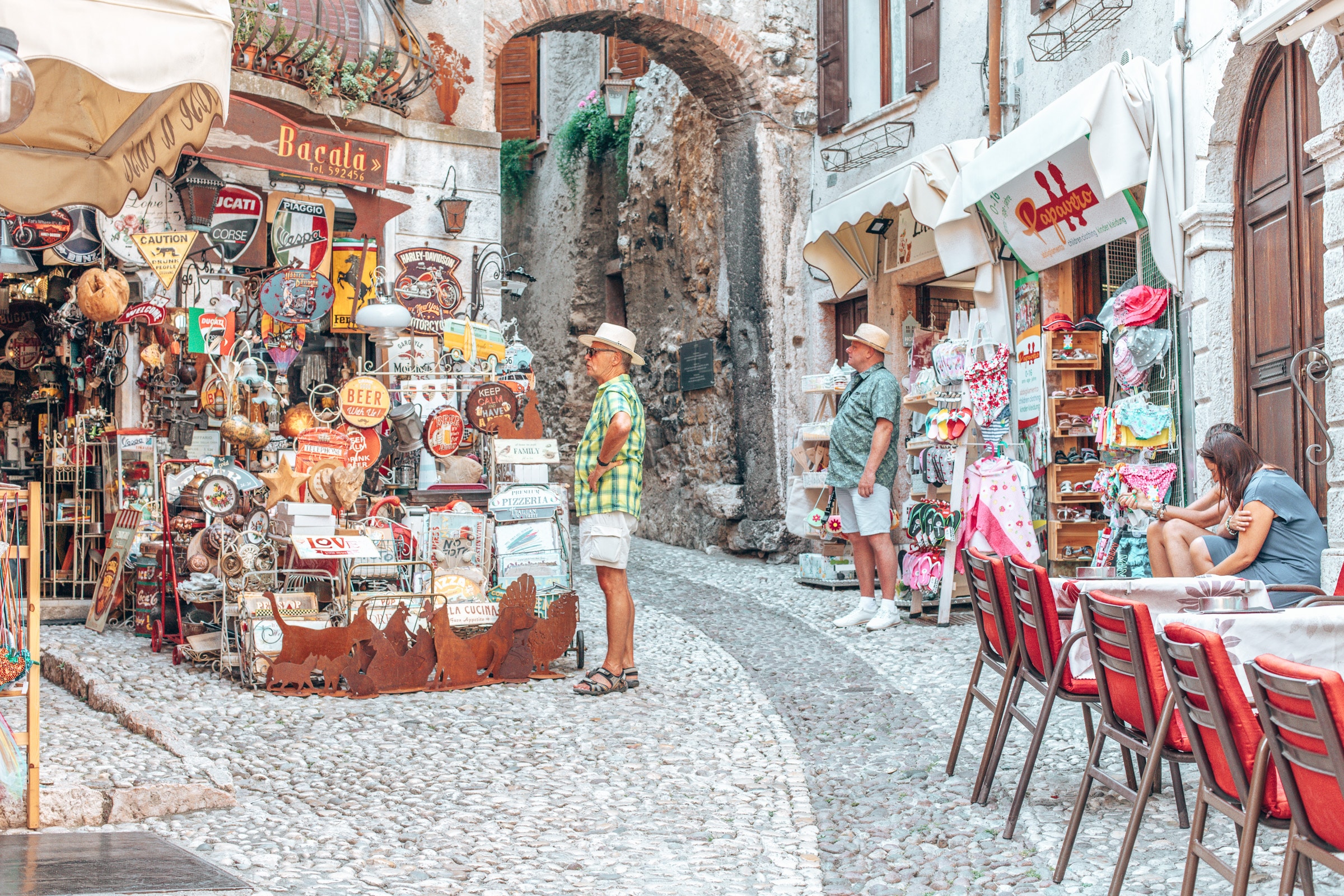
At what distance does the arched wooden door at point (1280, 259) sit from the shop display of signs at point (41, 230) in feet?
23.2

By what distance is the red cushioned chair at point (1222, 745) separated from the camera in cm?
234

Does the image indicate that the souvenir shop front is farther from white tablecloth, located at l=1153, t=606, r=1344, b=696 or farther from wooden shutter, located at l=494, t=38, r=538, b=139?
wooden shutter, located at l=494, t=38, r=538, b=139

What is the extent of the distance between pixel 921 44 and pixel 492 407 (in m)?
5.44

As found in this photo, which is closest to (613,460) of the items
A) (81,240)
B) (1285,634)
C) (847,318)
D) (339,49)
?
(1285,634)

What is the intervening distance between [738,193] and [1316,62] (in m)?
7.05

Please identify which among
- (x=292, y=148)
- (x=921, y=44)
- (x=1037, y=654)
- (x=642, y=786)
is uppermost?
(x=921, y=44)

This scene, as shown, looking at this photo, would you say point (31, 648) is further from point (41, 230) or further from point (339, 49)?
point (339, 49)

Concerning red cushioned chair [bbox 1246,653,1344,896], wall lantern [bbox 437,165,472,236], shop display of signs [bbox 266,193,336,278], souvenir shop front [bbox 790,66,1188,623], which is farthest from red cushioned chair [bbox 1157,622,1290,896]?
wall lantern [bbox 437,165,472,236]

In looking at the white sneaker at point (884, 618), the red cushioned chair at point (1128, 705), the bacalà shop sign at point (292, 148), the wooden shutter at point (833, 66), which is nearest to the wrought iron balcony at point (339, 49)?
the bacalà shop sign at point (292, 148)

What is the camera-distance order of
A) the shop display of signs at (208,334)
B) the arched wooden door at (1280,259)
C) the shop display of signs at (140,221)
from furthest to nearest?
the shop display of signs at (140,221)
the shop display of signs at (208,334)
the arched wooden door at (1280,259)

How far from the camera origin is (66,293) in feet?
31.6

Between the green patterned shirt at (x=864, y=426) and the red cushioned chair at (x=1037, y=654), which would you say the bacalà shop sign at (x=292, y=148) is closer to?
the green patterned shirt at (x=864, y=426)

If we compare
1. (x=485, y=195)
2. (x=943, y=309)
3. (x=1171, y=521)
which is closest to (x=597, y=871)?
(x=1171, y=521)

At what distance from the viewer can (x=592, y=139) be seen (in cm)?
1596
